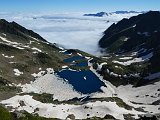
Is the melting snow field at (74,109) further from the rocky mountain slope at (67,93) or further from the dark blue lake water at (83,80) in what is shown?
the dark blue lake water at (83,80)

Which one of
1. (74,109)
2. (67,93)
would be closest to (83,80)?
(67,93)

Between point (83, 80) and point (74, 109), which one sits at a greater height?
point (83, 80)

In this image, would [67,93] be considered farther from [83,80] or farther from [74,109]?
[74,109]

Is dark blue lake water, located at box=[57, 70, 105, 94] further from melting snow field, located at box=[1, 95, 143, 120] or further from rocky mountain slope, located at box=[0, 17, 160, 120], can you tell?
melting snow field, located at box=[1, 95, 143, 120]

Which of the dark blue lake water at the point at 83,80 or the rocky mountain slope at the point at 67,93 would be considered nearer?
the rocky mountain slope at the point at 67,93

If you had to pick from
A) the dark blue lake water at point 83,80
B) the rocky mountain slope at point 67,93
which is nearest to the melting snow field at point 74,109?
the rocky mountain slope at point 67,93

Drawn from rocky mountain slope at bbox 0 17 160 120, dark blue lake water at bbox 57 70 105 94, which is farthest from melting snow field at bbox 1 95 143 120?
dark blue lake water at bbox 57 70 105 94

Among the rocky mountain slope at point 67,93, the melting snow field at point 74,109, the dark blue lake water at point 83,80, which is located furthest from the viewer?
the dark blue lake water at point 83,80

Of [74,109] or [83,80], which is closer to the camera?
[74,109]

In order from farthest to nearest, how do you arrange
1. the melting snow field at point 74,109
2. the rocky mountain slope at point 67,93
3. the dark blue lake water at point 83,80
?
the dark blue lake water at point 83,80, the rocky mountain slope at point 67,93, the melting snow field at point 74,109
